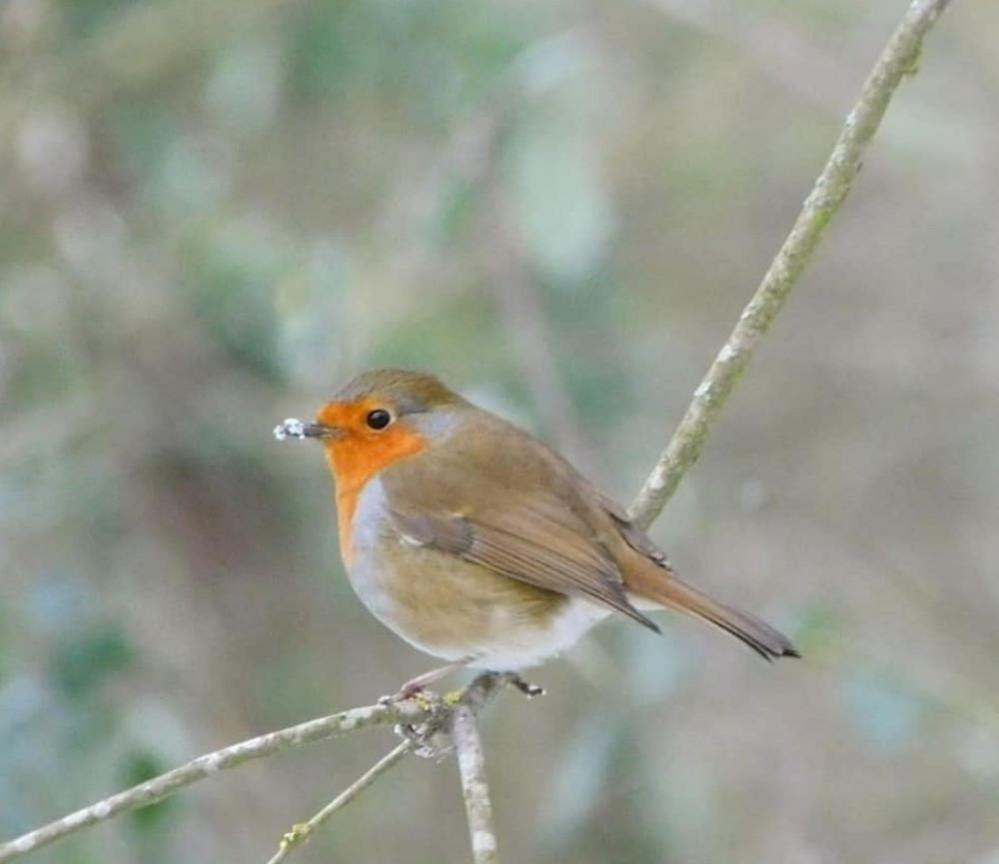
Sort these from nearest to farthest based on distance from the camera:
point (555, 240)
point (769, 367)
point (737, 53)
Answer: point (555, 240) < point (737, 53) < point (769, 367)

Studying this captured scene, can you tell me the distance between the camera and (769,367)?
7.14 metres

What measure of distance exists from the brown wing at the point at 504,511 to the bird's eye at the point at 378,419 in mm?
90

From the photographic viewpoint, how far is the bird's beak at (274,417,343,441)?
145 inches

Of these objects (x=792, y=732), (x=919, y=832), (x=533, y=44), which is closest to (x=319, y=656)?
(x=792, y=732)

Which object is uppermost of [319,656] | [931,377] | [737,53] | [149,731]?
[737,53]

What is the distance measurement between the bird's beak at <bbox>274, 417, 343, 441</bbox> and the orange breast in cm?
2

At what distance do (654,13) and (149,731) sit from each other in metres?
3.16

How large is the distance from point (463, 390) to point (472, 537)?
72 cm

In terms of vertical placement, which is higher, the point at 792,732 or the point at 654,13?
the point at 654,13

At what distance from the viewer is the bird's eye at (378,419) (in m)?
3.79

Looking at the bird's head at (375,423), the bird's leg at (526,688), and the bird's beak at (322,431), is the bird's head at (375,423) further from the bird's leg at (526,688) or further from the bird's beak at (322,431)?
the bird's leg at (526,688)

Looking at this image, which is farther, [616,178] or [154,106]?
[616,178]

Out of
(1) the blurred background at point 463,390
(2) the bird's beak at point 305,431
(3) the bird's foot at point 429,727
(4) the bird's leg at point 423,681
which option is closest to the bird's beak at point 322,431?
(2) the bird's beak at point 305,431

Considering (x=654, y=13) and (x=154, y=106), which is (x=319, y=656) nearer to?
(x=154, y=106)
